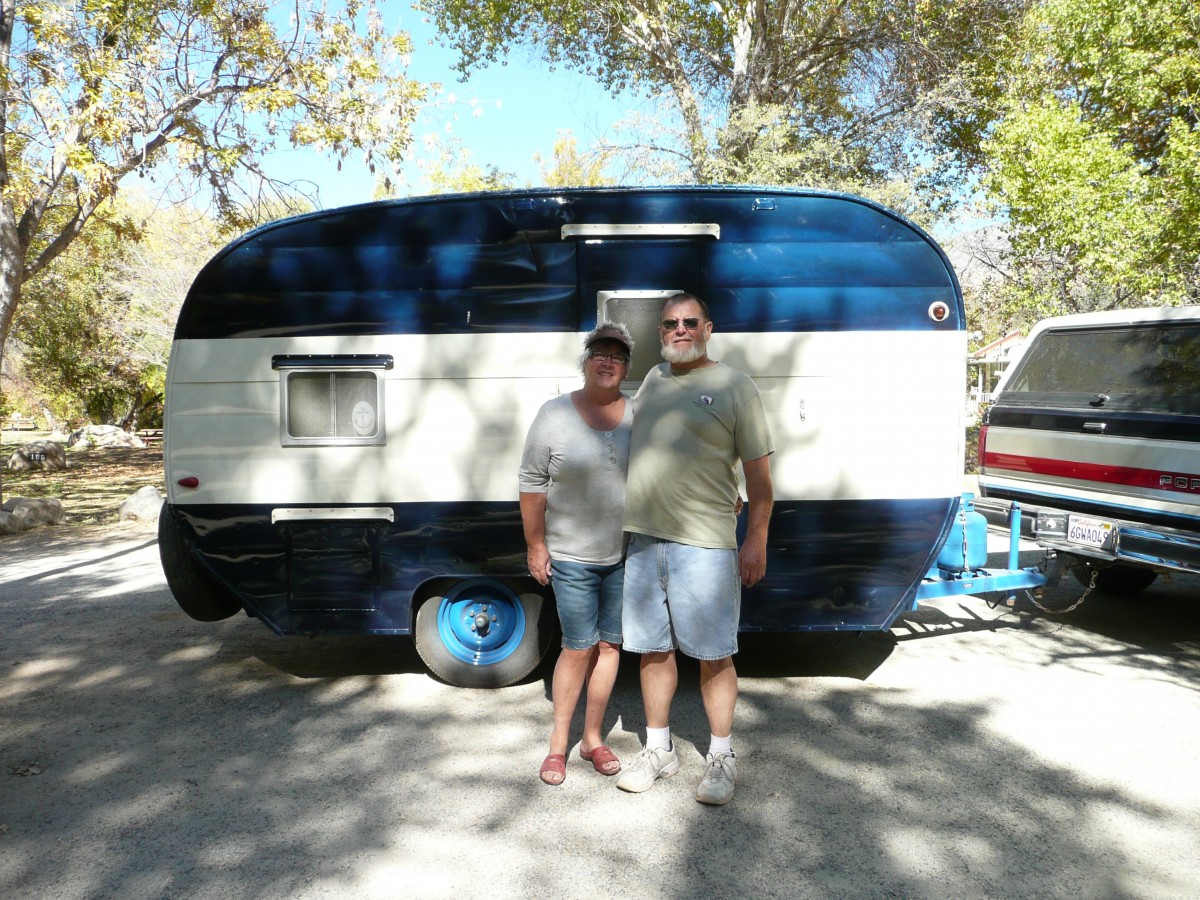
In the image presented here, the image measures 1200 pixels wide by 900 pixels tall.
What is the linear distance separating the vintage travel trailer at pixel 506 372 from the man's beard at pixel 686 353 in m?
1.06

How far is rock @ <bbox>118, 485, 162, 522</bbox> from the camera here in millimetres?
11711

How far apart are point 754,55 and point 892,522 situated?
54.1ft

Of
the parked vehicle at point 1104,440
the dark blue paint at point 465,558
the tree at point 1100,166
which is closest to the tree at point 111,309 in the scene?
the tree at point 1100,166

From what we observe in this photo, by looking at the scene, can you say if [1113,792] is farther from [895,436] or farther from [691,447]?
[691,447]

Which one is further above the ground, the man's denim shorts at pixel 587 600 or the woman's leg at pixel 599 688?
the man's denim shorts at pixel 587 600

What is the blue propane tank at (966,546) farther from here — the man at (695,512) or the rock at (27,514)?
the rock at (27,514)

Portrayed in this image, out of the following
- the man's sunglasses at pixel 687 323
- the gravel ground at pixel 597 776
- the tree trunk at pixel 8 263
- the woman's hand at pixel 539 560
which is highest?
the tree trunk at pixel 8 263

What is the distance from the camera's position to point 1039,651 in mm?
5734

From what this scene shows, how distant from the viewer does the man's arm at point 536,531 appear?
3836mm

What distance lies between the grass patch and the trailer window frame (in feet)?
27.2

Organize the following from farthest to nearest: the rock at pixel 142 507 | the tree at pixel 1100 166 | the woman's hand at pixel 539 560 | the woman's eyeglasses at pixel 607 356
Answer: the tree at pixel 1100 166, the rock at pixel 142 507, the woman's hand at pixel 539 560, the woman's eyeglasses at pixel 607 356

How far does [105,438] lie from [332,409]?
23.7m

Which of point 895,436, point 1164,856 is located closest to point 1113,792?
point 1164,856

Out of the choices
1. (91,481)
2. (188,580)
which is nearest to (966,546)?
(188,580)
